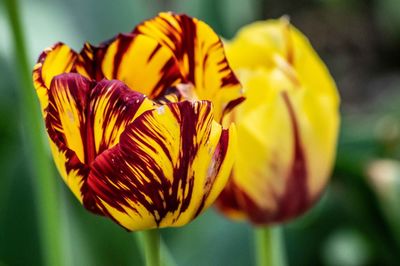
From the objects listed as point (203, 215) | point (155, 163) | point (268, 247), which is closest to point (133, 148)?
point (155, 163)

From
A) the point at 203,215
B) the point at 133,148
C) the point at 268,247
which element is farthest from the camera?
the point at 203,215

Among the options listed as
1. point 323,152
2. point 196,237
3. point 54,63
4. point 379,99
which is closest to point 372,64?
point 379,99

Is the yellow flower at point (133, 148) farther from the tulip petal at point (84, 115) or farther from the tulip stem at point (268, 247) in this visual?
the tulip stem at point (268, 247)

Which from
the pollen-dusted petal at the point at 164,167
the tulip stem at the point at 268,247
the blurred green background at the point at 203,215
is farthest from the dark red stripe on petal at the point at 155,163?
the blurred green background at the point at 203,215

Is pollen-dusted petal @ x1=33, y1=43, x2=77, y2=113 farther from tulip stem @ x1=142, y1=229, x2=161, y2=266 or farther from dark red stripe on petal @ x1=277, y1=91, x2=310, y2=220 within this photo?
dark red stripe on petal @ x1=277, y1=91, x2=310, y2=220

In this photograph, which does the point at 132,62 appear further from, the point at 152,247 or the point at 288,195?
the point at 288,195

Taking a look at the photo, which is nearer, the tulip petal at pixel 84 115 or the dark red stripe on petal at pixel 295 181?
the tulip petal at pixel 84 115

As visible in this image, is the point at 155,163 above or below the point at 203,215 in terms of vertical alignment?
above
